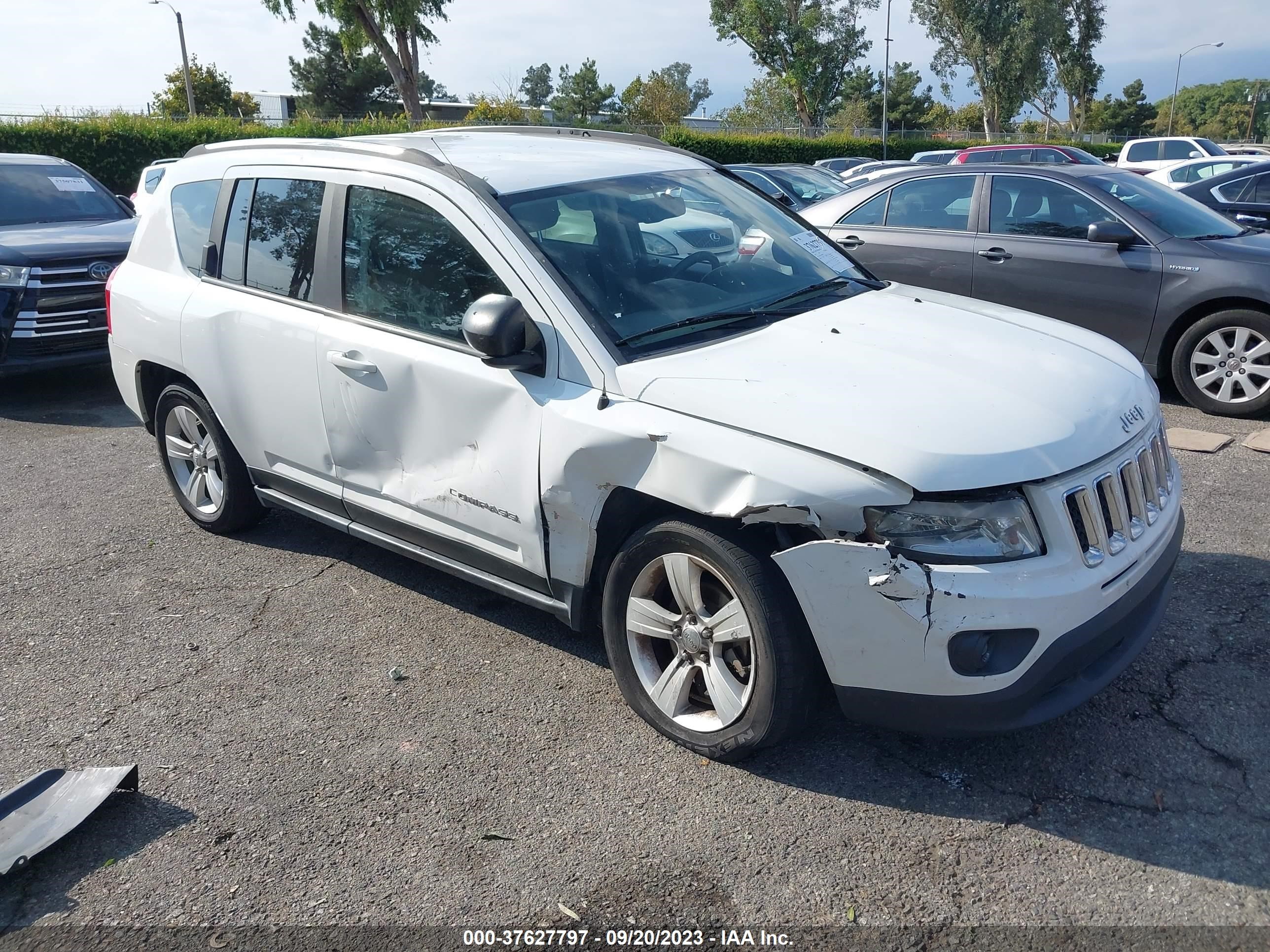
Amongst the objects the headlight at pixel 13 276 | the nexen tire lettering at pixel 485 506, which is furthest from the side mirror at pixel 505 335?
the headlight at pixel 13 276

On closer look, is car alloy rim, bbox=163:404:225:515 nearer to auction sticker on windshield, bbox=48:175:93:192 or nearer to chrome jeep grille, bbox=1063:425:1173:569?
chrome jeep grille, bbox=1063:425:1173:569

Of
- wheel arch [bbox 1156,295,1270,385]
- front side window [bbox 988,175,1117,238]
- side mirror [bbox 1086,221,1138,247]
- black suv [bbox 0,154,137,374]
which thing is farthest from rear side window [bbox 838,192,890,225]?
black suv [bbox 0,154,137,374]

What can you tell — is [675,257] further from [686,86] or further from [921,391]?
[686,86]

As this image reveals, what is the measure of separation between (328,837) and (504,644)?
1.20m

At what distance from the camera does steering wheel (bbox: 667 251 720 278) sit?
3.71 metres

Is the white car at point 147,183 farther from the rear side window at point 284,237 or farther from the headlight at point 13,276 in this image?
the rear side window at point 284,237

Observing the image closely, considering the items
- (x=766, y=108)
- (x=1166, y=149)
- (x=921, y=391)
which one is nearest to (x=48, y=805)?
(x=921, y=391)

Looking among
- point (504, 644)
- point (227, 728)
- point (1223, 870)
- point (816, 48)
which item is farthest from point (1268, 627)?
point (816, 48)

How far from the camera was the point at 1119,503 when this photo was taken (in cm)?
295

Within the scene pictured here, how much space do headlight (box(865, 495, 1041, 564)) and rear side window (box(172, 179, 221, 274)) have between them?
3503mm

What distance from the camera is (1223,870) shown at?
2.63 m

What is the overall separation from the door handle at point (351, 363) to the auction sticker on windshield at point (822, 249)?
180 cm

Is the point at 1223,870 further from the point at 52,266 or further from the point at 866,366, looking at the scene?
the point at 52,266

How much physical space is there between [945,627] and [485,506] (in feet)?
5.40
